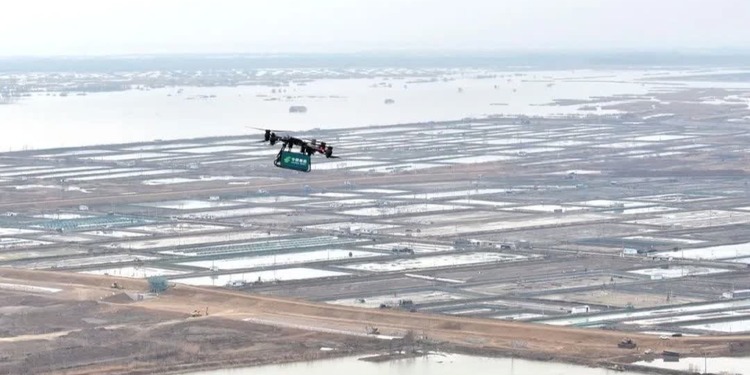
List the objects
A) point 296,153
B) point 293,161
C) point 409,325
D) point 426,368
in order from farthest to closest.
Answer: point 409,325 → point 426,368 → point 293,161 → point 296,153

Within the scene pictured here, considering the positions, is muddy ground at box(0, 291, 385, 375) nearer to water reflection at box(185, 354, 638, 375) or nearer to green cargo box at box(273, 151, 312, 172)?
water reflection at box(185, 354, 638, 375)

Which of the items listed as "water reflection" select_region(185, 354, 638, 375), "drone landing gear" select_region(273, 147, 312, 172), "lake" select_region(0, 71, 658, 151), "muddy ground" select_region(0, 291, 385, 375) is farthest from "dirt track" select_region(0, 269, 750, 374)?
"lake" select_region(0, 71, 658, 151)

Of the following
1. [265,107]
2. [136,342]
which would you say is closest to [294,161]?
[136,342]

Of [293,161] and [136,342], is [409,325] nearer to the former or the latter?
[136,342]

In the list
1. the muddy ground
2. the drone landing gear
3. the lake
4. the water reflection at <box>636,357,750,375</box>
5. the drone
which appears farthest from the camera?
the lake

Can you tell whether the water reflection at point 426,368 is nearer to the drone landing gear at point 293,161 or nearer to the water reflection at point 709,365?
the water reflection at point 709,365

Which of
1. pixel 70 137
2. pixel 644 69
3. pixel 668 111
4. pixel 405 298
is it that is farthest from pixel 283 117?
pixel 644 69
